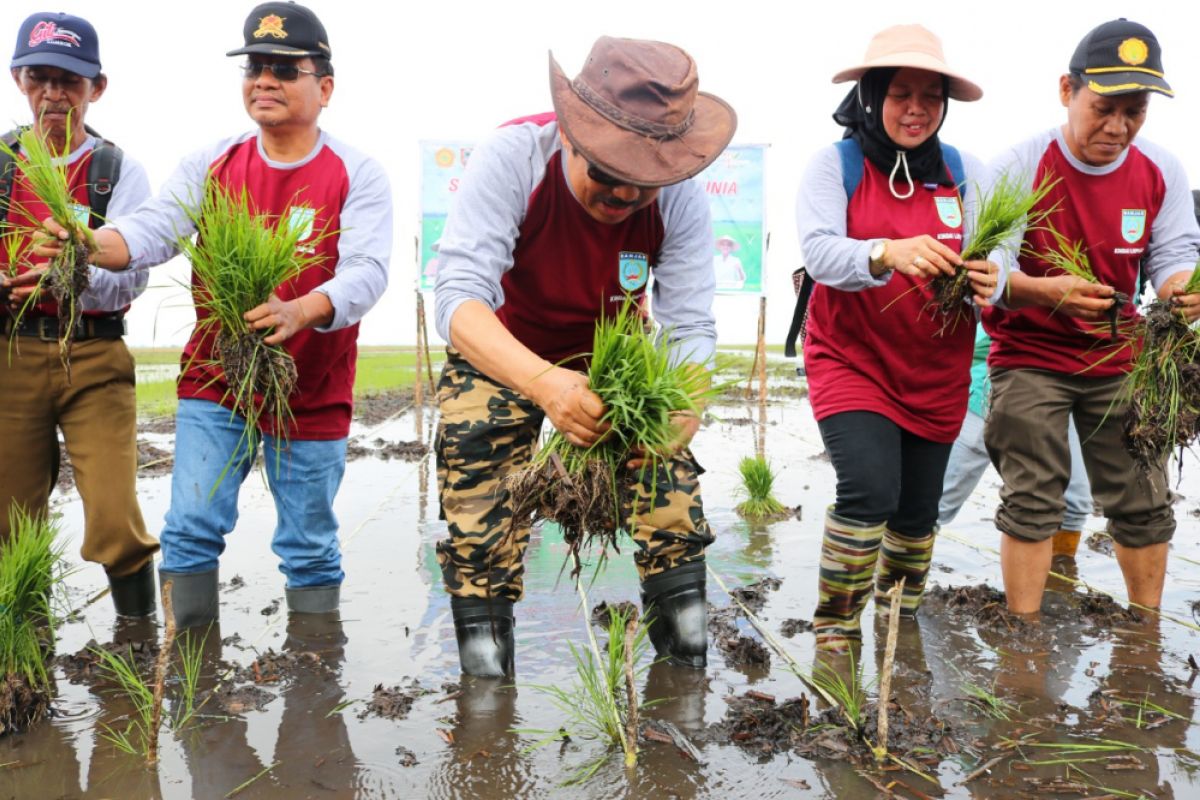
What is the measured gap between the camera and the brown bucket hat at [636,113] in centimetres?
262

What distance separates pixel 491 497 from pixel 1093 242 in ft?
7.95

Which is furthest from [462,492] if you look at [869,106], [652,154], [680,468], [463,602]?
[869,106]

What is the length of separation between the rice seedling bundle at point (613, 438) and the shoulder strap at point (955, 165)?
1481mm

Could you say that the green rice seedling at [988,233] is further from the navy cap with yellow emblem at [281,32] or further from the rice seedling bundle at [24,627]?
the rice seedling bundle at [24,627]

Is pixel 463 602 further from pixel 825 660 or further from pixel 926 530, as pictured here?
pixel 926 530

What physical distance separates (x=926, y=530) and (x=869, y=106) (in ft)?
5.03

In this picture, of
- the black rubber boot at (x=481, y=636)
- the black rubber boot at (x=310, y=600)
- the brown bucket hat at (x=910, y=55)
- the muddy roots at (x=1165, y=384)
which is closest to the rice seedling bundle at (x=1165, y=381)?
the muddy roots at (x=1165, y=384)

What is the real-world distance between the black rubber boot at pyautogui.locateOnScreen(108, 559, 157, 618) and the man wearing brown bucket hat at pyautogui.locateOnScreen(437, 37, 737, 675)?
139cm

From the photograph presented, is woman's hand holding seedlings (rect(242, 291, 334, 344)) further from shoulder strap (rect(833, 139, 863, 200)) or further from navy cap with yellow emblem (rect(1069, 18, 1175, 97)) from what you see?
navy cap with yellow emblem (rect(1069, 18, 1175, 97))

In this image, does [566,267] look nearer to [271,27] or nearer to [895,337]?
[895,337]

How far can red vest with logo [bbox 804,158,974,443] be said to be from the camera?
3416 mm

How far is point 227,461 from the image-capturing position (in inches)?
140

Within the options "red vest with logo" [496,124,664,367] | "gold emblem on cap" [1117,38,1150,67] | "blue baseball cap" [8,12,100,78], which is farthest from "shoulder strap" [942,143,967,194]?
"blue baseball cap" [8,12,100,78]

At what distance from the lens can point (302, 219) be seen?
11.2ft
